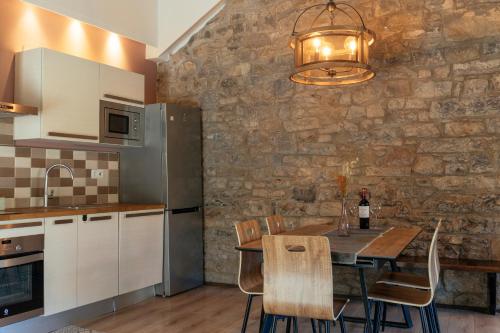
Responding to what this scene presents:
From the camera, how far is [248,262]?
316 centimetres

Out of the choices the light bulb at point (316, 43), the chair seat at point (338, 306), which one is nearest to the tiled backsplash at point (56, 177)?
the light bulb at point (316, 43)

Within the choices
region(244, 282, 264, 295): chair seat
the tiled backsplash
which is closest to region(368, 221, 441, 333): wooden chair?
region(244, 282, 264, 295): chair seat

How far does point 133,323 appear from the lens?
3619mm

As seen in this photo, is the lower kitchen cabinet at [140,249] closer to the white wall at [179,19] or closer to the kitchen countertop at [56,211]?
the kitchen countertop at [56,211]

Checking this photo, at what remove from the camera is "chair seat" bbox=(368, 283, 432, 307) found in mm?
2626

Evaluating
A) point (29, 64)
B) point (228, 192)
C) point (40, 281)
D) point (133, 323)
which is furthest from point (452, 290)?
point (29, 64)

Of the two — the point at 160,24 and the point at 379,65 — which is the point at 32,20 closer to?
the point at 160,24

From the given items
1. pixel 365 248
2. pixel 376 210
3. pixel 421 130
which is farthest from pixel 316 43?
pixel 376 210

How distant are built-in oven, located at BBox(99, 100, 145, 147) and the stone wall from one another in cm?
76

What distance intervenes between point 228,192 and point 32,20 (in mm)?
2459

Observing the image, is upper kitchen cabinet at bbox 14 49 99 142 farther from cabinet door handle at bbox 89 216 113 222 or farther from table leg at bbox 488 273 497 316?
table leg at bbox 488 273 497 316

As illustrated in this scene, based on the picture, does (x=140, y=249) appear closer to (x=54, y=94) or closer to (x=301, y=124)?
(x=54, y=94)

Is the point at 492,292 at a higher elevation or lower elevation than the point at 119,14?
lower

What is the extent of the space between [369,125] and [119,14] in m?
2.74
